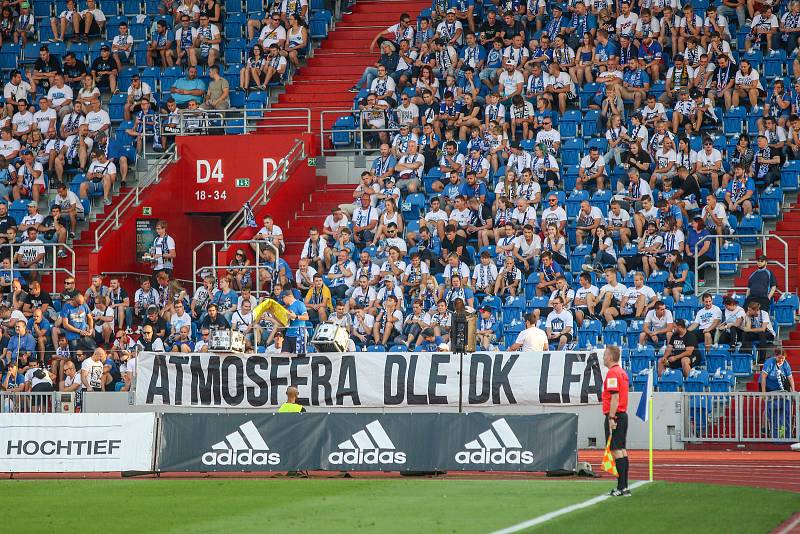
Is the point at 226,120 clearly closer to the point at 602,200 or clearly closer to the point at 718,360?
the point at 602,200

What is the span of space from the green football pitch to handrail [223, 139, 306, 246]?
13.8m

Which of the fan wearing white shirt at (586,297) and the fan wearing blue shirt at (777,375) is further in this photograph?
the fan wearing white shirt at (586,297)

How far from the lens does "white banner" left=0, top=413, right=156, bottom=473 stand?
2044 cm

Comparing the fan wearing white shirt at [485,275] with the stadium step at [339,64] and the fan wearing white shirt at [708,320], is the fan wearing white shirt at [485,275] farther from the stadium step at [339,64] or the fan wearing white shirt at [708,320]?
the stadium step at [339,64]

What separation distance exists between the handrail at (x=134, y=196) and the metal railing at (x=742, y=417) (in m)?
14.3

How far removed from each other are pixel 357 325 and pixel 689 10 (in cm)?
1025

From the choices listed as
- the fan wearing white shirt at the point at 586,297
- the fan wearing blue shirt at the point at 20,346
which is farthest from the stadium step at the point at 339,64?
the fan wearing white shirt at the point at 586,297

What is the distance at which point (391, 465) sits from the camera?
Result: 19.8m

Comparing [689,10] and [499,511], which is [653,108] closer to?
[689,10]

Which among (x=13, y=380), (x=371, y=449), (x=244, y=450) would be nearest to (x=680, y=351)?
(x=371, y=449)

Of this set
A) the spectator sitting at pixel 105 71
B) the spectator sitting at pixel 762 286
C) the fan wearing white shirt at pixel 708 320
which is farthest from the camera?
the spectator sitting at pixel 105 71

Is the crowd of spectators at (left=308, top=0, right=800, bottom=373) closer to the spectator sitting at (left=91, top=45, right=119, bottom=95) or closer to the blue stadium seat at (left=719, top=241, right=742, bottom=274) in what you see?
the blue stadium seat at (left=719, top=241, right=742, bottom=274)

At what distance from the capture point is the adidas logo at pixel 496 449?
64.5ft

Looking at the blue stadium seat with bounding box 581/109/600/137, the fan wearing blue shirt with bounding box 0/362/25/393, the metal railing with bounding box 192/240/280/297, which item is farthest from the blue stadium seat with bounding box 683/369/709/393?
the fan wearing blue shirt with bounding box 0/362/25/393
